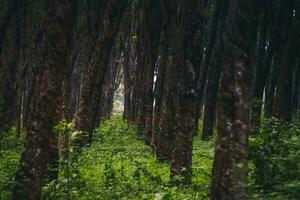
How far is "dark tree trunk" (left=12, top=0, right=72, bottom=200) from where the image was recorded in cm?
830

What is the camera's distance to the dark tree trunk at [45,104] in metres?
8.30

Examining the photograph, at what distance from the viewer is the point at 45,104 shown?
8.46 m

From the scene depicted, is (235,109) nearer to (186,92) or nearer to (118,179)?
(186,92)

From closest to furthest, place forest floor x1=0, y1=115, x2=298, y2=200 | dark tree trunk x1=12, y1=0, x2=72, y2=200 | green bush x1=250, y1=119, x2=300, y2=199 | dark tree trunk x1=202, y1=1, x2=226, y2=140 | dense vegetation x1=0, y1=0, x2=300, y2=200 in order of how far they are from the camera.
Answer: dense vegetation x1=0, y1=0, x2=300, y2=200 < dark tree trunk x1=12, y1=0, x2=72, y2=200 < green bush x1=250, y1=119, x2=300, y2=199 < forest floor x1=0, y1=115, x2=298, y2=200 < dark tree trunk x1=202, y1=1, x2=226, y2=140

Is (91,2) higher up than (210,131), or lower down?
higher up

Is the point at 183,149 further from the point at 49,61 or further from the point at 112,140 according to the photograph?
the point at 112,140

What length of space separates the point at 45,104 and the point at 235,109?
131 inches

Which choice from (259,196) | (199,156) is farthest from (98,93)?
(259,196)

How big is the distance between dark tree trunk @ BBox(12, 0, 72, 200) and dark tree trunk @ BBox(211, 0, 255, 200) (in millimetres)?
2969

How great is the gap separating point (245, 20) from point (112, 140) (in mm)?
20541

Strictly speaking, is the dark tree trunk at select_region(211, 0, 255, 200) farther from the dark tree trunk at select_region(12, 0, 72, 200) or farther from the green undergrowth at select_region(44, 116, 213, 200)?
the dark tree trunk at select_region(12, 0, 72, 200)

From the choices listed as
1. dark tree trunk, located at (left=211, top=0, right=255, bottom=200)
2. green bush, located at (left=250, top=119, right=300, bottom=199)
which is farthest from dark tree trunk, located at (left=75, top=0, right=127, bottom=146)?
dark tree trunk, located at (left=211, top=0, right=255, bottom=200)

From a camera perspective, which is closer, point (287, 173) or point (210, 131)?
point (287, 173)

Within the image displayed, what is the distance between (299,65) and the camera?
74.4ft
